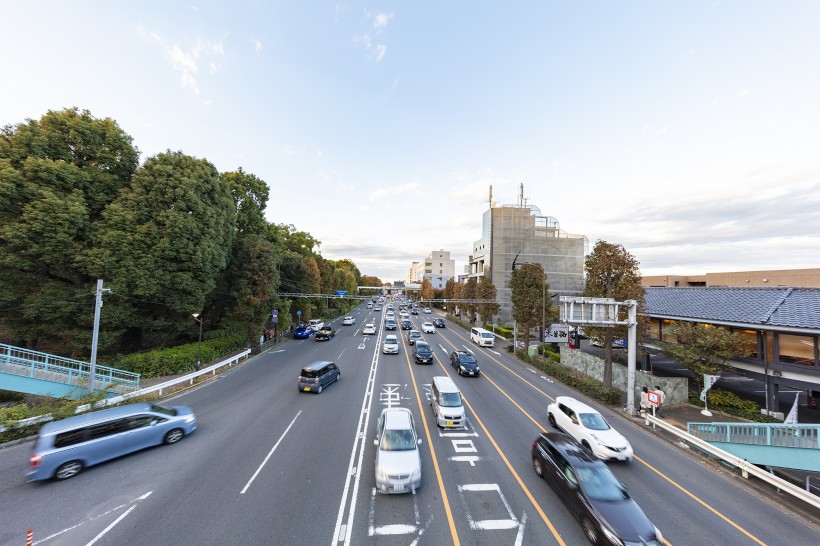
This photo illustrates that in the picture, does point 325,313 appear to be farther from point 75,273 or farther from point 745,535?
point 745,535

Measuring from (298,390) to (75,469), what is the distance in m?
9.61

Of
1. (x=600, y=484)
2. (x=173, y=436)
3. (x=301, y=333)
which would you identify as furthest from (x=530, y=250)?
(x=173, y=436)

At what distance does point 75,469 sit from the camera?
9805 millimetres

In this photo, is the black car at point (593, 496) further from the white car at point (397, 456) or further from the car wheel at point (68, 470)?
the car wheel at point (68, 470)

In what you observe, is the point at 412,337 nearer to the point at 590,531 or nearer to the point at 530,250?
the point at 590,531

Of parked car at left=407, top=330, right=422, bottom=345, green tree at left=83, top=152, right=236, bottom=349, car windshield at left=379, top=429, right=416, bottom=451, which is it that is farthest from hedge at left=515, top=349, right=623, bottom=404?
green tree at left=83, top=152, right=236, bottom=349

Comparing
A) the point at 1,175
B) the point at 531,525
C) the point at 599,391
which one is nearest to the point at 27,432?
the point at 1,175

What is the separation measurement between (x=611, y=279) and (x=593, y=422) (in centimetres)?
1109

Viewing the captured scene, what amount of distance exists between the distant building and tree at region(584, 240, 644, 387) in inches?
1453

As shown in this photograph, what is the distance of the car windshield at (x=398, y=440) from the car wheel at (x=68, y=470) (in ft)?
33.6

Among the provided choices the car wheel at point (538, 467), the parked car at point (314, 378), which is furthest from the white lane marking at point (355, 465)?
the car wheel at point (538, 467)

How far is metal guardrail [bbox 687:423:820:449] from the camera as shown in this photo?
11289 millimetres

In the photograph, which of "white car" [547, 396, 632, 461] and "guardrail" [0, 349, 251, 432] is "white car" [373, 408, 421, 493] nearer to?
"white car" [547, 396, 632, 461]

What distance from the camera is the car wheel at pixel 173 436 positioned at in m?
12.0
